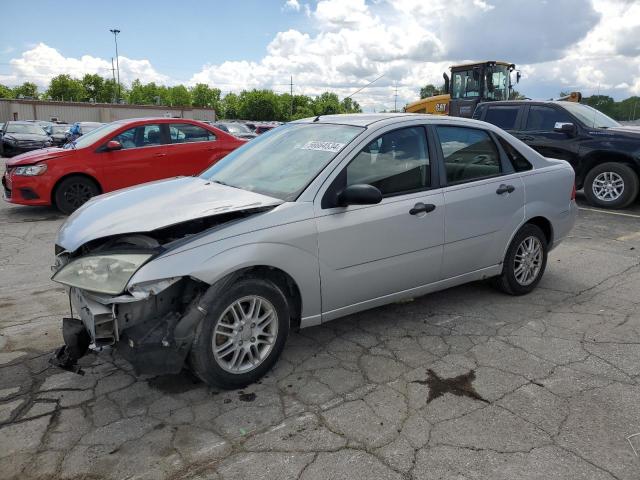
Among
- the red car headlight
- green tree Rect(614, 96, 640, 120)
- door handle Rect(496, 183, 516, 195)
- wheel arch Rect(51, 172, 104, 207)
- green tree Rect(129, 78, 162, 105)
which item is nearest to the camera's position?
door handle Rect(496, 183, 516, 195)

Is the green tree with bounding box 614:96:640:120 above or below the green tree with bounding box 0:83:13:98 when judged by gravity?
below

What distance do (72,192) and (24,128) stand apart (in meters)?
15.8

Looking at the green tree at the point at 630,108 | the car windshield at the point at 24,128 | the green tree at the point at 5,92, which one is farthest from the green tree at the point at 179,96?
the car windshield at the point at 24,128

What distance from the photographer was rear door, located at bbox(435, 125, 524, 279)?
164 inches

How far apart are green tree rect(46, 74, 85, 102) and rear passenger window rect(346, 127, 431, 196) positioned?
117 metres

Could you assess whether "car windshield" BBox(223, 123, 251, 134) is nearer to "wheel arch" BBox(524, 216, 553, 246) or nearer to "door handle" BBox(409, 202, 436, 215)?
"wheel arch" BBox(524, 216, 553, 246)

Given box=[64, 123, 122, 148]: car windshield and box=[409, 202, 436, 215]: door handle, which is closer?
box=[409, 202, 436, 215]: door handle

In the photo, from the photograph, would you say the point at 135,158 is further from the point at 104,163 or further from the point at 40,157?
the point at 40,157

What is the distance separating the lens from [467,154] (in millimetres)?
4391

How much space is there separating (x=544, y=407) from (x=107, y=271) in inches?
104

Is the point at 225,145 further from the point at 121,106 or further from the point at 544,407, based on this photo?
the point at 121,106

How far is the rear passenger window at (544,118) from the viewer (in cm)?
979

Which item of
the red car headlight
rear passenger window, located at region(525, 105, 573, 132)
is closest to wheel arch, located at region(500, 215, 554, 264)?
rear passenger window, located at region(525, 105, 573, 132)

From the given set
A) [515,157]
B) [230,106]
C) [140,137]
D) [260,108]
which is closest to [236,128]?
[140,137]
